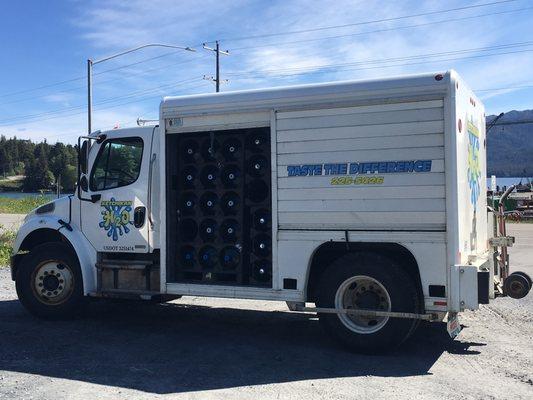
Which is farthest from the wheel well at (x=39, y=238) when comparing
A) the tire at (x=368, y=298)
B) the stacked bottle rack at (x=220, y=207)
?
the tire at (x=368, y=298)

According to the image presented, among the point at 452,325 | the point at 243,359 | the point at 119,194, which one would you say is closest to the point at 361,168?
the point at 452,325

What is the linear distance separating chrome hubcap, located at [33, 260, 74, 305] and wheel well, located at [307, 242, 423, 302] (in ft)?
11.1

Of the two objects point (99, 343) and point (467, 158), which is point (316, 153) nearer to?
point (467, 158)

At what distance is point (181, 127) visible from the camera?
274 inches

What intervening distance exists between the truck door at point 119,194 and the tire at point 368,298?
2.54 metres

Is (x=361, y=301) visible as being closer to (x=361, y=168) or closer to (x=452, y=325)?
(x=452, y=325)

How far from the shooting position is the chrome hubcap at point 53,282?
7711 millimetres

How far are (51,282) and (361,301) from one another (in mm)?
4278

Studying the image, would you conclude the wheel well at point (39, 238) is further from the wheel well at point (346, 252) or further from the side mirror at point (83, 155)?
the wheel well at point (346, 252)

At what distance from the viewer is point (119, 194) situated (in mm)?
7465

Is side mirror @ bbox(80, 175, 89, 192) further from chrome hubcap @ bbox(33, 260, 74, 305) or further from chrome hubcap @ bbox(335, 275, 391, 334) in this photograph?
chrome hubcap @ bbox(335, 275, 391, 334)

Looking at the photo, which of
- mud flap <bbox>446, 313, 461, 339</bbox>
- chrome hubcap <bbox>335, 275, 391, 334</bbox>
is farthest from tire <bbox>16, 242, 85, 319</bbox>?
mud flap <bbox>446, 313, 461, 339</bbox>

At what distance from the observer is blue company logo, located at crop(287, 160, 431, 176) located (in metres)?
5.84

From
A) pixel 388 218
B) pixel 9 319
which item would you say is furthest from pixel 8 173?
pixel 388 218
